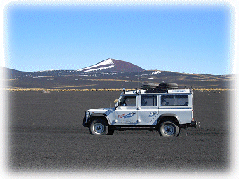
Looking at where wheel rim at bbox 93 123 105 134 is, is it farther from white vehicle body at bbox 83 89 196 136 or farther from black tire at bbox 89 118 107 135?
white vehicle body at bbox 83 89 196 136

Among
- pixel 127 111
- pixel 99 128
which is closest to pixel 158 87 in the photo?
pixel 127 111

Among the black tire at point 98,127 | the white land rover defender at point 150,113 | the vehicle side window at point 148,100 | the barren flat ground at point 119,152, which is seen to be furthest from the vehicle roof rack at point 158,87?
the black tire at point 98,127

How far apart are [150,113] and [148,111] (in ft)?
0.40

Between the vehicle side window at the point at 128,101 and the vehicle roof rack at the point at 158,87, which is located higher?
the vehicle roof rack at the point at 158,87

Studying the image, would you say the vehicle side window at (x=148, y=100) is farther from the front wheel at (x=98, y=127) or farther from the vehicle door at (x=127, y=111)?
the front wheel at (x=98, y=127)

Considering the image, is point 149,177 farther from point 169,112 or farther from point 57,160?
point 169,112

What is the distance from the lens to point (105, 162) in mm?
10359

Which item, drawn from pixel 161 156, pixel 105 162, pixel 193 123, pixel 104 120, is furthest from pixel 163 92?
pixel 105 162

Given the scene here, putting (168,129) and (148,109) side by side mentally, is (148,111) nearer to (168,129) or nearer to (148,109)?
(148,109)

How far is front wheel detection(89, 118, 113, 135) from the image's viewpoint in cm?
1521

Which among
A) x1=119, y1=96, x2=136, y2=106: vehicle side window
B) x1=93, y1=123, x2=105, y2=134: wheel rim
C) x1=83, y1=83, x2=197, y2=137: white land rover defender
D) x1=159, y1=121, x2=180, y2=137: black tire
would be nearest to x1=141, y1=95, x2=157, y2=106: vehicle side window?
x1=83, y1=83, x2=197, y2=137: white land rover defender

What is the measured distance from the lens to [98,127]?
1538 cm

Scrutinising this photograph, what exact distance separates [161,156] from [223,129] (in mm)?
8089

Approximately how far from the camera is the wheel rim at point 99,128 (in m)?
15.3
